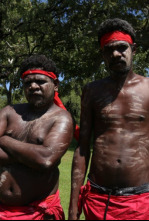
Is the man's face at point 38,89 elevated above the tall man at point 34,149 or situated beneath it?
elevated above

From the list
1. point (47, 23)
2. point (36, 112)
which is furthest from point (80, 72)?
point (36, 112)

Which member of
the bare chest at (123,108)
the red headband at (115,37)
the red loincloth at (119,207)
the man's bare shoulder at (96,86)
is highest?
the red headband at (115,37)

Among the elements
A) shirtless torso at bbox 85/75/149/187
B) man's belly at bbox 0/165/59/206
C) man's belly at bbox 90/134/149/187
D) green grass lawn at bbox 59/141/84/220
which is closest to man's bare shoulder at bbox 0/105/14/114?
man's belly at bbox 0/165/59/206

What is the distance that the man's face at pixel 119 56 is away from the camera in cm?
222

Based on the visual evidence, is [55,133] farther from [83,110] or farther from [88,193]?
[88,193]

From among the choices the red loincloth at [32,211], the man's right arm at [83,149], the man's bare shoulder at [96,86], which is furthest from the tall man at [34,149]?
the man's bare shoulder at [96,86]

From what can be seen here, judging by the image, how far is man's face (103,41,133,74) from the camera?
7.28 feet

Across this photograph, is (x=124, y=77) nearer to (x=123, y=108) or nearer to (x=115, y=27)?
(x=123, y=108)

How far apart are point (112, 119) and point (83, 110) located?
0.90 feet

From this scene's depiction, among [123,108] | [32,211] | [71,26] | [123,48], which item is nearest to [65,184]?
[32,211]

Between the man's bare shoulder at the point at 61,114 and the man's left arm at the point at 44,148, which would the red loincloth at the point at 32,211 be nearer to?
the man's left arm at the point at 44,148

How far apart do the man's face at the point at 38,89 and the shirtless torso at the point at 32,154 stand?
0.12 m

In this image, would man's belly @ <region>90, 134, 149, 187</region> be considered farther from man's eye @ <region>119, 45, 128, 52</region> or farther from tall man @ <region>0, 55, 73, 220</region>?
man's eye @ <region>119, 45, 128, 52</region>

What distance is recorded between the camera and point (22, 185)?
2270 mm
